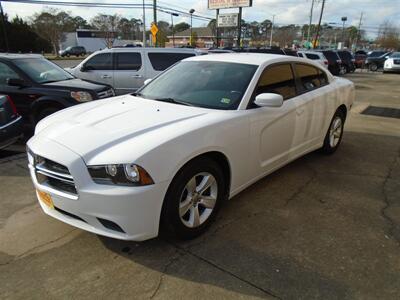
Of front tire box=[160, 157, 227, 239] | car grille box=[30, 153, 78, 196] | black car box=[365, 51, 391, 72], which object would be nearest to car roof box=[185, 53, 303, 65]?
front tire box=[160, 157, 227, 239]

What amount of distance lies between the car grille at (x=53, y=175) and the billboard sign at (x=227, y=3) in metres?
26.8

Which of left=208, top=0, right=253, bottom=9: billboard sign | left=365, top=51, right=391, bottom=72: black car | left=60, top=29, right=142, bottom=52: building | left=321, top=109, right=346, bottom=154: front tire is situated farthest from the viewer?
left=60, top=29, right=142, bottom=52: building

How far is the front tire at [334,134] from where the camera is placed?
18.2 ft

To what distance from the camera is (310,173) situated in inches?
194

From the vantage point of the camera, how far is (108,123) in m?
3.21

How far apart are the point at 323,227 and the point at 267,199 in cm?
76

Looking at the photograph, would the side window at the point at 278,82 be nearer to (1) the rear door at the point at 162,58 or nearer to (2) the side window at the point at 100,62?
(1) the rear door at the point at 162,58

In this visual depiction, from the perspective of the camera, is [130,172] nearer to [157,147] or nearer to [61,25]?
[157,147]

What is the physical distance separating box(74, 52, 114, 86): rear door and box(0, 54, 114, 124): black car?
2.48m

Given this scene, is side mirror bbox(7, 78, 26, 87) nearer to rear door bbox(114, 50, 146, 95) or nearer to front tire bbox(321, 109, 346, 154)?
rear door bbox(114, 50, 146, 95)

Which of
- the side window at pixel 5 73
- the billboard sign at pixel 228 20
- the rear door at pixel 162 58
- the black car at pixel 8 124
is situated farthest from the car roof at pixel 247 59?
the billboard sign at pixel 228 20

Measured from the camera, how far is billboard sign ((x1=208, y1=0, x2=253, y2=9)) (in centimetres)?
2685

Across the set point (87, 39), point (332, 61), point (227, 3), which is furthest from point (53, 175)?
point (87, 39)

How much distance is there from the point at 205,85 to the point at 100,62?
257 inches
